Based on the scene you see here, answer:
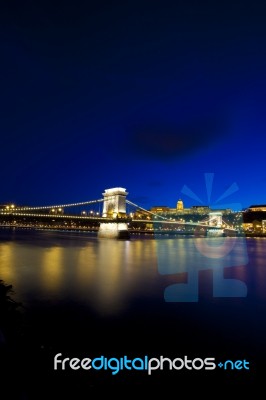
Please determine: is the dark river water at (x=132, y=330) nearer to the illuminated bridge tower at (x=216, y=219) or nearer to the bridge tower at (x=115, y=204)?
the bridge tower at (x=115, y=204)

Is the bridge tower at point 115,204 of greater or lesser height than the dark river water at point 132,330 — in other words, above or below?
above

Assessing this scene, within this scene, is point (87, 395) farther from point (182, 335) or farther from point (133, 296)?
point (133, 296)

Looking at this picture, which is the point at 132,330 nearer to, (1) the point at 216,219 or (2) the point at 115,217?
(2) the point at 115,217

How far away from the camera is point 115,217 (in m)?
51.0

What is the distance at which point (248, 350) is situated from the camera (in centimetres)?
641

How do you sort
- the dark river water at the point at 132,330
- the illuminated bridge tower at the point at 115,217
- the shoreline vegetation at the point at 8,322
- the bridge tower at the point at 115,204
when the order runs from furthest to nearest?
the bridge tower at the point at 115,204 < the illuminated bridge tower at the point at 115,217 < the shoreline vegetation at the point at 8,322 < the dark river water at the point at 132,330

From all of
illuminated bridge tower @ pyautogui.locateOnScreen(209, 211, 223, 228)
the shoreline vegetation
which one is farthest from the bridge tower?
the shoreline vegetation

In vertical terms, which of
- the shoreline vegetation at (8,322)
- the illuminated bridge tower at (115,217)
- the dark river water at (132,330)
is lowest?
the dark river water at (132,330)

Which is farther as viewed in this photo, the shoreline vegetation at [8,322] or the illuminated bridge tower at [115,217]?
the illuminated bridge tower at [115,217]

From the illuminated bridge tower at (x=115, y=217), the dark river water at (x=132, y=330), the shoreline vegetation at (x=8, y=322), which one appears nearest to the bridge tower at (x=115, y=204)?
the illuminated bridge tower at (x=115, y=217)

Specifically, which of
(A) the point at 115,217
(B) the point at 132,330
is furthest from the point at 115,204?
(B) the point at 132,330

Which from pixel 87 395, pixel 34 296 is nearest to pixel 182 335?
pixel 87 395

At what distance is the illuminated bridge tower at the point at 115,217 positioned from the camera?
50188 millimetres

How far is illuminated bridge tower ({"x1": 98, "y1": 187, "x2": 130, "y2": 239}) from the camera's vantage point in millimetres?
50188
